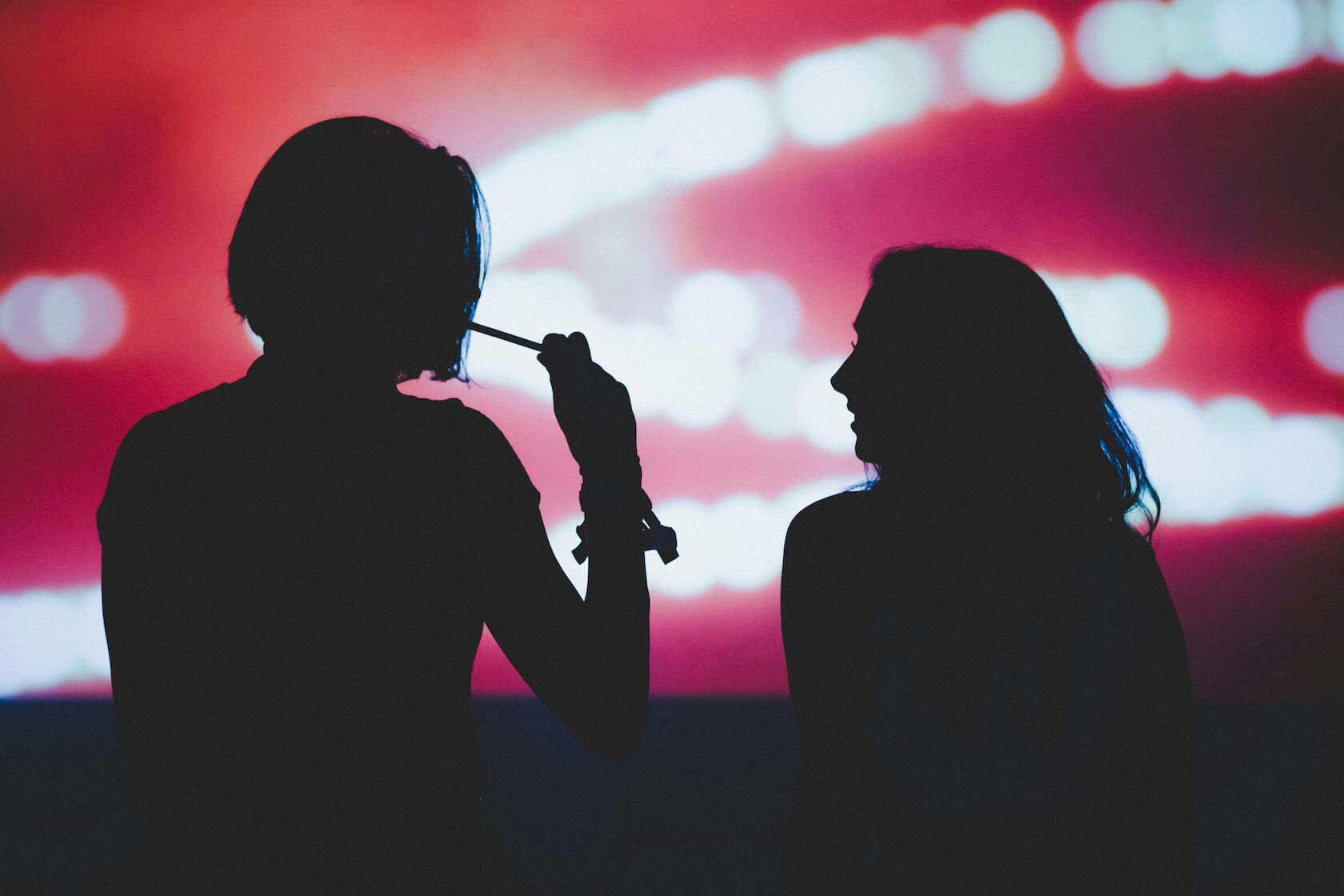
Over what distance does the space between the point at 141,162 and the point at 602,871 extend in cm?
139

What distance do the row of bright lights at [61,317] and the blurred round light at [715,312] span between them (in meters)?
0.93

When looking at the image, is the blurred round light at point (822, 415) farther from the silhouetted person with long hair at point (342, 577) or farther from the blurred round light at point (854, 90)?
the silhouetted person with long hair at point (342, 577)

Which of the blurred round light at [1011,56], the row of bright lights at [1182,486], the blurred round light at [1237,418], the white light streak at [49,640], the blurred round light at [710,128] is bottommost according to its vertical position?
the white light streak at [49,640]

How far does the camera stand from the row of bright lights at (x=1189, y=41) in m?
1.39

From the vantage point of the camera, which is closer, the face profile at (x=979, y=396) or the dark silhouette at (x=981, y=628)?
the dark silhouette at (x=981, y=628)

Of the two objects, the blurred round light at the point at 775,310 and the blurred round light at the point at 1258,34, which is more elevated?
the blurred round light at the point at 1258,34

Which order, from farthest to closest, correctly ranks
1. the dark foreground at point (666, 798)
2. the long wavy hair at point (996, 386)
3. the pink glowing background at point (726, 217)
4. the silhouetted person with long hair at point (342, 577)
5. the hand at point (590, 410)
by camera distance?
the pink glowing background at point (726, 217)
the dark foreground at point (666, 798)
the long wavy hair at point (996, 386)
the hand at point (590, 410)
the silhouetted person with long hair at point (342, 577)

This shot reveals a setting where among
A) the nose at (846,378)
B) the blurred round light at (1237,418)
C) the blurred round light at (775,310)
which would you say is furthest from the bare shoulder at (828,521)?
the blurred round light at (1237,418)

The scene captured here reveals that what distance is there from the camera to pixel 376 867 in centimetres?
43

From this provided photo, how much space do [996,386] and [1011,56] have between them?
82 cm

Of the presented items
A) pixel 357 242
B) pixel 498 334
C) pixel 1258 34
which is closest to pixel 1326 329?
pixel 1258 34

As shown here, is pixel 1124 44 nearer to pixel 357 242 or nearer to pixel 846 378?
pixel 846 378

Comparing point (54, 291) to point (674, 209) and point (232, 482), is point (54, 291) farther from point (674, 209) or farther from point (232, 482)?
point (232, 482)

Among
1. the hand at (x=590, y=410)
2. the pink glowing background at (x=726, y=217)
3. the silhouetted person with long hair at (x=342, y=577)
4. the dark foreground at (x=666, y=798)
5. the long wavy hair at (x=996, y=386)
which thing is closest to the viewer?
the silhouetted person with long hair at (x=342, y=577)
